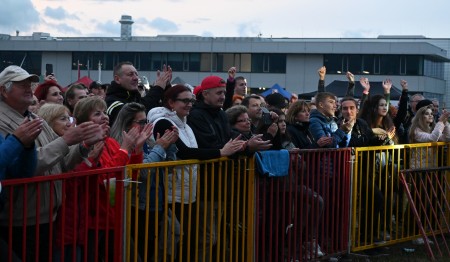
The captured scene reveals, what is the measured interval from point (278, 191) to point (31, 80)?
351 centimetres

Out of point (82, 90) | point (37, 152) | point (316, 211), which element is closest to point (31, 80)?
point (37, 152)

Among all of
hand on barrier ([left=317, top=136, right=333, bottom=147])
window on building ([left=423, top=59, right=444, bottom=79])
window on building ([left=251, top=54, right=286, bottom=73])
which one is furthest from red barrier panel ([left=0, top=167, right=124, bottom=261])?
window on building ([left=423, top=59, right=444, bottom=79])

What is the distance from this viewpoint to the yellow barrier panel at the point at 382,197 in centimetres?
923

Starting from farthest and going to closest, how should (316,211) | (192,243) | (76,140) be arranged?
(316,211) < (192,243) < (76,140)

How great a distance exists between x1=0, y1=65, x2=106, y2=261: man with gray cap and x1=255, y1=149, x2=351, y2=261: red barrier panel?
2.90 meters

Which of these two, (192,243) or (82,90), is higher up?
(82,90)

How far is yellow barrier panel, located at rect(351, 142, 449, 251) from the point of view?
9227 millimetres

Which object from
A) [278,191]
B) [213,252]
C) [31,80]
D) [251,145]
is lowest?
[213,252]

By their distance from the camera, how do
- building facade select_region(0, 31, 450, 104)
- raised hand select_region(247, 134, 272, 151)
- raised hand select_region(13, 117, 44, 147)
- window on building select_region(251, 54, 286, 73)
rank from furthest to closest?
window on building select_region(251, 54, 286, 73)
building facade select_region(0, 31, 450, 104)
raised hand select_region(247, 134, 272, 151)
raised hand select_region(13, 117, 44, 147)

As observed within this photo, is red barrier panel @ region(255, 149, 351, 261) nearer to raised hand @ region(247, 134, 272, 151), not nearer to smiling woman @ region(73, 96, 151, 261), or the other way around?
raised hand @ region(247, 134, 272, 151)

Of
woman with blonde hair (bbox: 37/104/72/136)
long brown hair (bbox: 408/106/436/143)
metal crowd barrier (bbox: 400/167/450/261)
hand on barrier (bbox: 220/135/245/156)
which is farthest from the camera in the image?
long brown hair (bbox: 408/106/436/143)

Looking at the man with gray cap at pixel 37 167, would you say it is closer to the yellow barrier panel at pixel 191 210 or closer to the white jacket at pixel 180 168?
the yellow barrier panel at pixel 191 210

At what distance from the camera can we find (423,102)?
13.2m

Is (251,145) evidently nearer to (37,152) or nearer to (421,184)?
(37,152)
